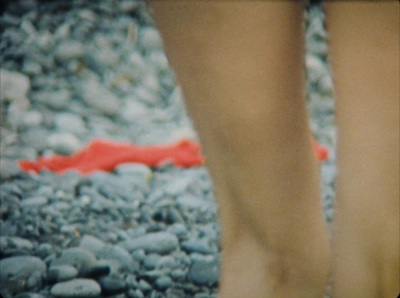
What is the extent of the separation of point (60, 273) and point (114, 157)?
33.6 inches

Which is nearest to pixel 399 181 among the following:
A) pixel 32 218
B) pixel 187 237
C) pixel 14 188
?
pixel 187 237

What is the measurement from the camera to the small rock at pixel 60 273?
1.19 metres

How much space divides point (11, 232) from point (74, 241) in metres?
0.15

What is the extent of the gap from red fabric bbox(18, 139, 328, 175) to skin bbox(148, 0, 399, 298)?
3.62 feet

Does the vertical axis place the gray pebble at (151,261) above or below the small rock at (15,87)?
below

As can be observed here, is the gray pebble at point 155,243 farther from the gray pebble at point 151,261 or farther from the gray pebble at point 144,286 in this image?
the gray pebble at point 144,286

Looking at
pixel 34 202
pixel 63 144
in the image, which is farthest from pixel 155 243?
pixel 63 144

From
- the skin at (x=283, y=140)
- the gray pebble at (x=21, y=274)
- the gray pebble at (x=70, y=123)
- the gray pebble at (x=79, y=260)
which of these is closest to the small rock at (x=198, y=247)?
the gray pebble at (x=79, y=260)

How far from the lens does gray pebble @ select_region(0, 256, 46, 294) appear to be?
1.16 meters

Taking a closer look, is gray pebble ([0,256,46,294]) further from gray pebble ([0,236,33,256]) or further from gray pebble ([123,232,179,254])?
gray pebble ([123,232,179,254])

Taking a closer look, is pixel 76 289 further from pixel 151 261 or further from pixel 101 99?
pixel 101 99

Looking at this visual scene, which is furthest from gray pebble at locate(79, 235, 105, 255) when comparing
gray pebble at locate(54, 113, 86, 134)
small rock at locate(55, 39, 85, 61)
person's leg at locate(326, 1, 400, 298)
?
small rock at locate(55, 39, 85, 61)

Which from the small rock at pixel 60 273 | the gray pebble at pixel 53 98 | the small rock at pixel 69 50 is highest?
the small rock at pixel 69 50

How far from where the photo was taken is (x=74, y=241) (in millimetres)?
1403
